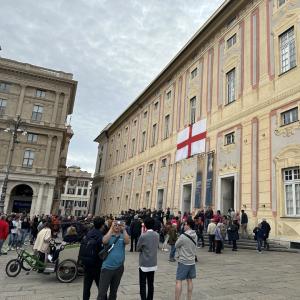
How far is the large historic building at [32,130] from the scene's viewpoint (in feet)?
130

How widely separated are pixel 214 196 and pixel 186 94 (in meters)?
10.5

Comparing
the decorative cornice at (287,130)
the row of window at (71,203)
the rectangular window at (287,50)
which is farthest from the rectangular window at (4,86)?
the row of window at (71,203)

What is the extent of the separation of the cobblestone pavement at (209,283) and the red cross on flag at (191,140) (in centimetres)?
1236

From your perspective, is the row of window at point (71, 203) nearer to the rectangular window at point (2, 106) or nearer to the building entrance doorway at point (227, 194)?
the rectangular window at point (2, 106)

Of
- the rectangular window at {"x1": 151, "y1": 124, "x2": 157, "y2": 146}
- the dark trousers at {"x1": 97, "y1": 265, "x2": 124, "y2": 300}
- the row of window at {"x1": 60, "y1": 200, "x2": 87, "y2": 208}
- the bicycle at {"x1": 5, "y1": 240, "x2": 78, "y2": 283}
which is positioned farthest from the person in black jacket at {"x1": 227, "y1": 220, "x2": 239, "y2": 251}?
the row of window at {"x1": 60, "y1": 200, "x2": 87, "y2": 208}

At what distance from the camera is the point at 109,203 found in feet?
145

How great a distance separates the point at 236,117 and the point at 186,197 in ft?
25.8

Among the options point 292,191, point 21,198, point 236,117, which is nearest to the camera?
point 292,191

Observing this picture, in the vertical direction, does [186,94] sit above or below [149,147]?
above

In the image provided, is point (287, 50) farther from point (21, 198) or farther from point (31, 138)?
point (21, 198)

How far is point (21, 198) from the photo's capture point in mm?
40250

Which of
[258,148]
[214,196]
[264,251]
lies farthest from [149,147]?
[264,251]

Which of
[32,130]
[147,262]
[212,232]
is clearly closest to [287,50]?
[212,232]

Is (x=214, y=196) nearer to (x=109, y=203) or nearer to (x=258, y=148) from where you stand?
(x=258, y=148)
